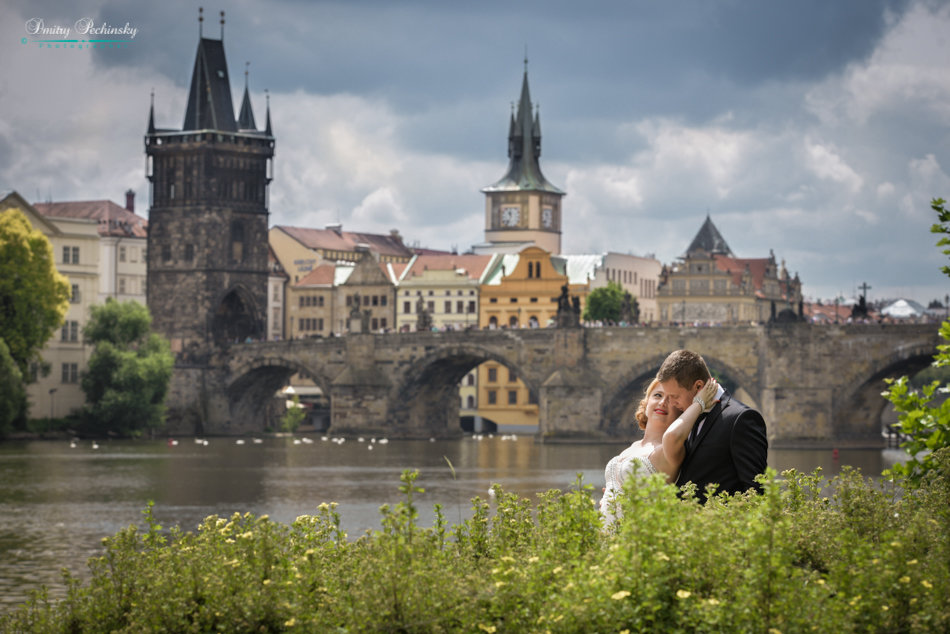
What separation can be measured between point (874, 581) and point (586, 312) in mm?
101811

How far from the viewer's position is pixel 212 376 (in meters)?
92.1

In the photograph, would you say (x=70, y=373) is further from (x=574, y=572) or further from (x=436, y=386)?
(x=574, y=572)

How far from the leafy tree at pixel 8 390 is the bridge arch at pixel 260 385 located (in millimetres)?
22853

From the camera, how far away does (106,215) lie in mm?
106625

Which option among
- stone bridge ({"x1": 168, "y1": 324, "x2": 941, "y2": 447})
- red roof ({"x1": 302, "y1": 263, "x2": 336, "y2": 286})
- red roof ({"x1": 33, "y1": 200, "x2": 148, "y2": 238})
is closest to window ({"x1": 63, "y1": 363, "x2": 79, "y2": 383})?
stone bridge ({"x1": 168, "y1": 324, "x2": 941, "y2": 447})

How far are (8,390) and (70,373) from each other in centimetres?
1226

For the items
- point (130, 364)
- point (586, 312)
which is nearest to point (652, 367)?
point (130, 364)

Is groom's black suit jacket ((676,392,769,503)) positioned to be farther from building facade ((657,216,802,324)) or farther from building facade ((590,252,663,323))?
building facade ((657,216,802,324))

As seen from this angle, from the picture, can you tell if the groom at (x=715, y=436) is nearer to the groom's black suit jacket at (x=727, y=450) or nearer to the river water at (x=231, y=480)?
the groom's black suit jacket at (x=727, y=450)

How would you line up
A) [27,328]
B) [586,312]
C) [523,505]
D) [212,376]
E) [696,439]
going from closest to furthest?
[696,439] → [523,505] → [27,328] → [212,376] → [586,312]

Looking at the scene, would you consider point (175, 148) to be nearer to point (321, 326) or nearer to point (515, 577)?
point (321, 326)

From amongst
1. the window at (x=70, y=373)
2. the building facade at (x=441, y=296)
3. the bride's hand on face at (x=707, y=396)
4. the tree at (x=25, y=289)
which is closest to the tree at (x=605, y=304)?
the building facade at (x=441, y=296)

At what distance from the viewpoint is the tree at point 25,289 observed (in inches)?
2714

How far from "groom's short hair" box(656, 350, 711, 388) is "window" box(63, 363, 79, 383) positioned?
73.3 meters
